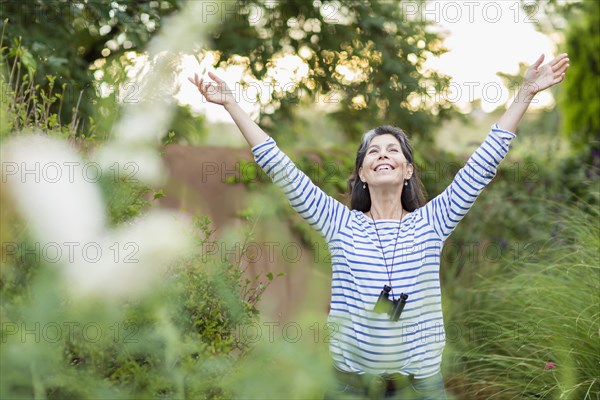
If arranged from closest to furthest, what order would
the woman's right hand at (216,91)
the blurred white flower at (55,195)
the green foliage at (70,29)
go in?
the blurred white flower at (55,195)
the woman's right hand at (216,91)
the green foliage at (70,29)

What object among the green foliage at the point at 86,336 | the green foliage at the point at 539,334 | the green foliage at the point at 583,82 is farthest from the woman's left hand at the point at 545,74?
the green foliage at the point at 583,82

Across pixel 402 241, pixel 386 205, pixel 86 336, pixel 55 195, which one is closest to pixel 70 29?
pixel 386 205

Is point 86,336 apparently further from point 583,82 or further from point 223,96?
point 583,82

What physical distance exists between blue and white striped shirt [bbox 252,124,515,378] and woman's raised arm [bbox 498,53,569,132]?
1.6 inches

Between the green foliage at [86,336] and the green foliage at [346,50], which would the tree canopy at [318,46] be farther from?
the green foliage at [86,336]

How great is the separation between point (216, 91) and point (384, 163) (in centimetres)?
61

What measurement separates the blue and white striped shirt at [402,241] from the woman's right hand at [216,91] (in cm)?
17

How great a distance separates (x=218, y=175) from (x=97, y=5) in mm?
1229

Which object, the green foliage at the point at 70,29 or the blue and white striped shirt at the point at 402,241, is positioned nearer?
the blue and white striped shirt at the point at 402,241

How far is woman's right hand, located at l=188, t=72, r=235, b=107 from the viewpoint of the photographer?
80.9 inches

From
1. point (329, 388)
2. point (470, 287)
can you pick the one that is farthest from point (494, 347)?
point (329, 388)

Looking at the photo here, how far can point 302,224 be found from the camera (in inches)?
180

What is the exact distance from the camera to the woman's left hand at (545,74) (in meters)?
2.27

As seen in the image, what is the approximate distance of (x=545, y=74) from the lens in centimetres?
232
